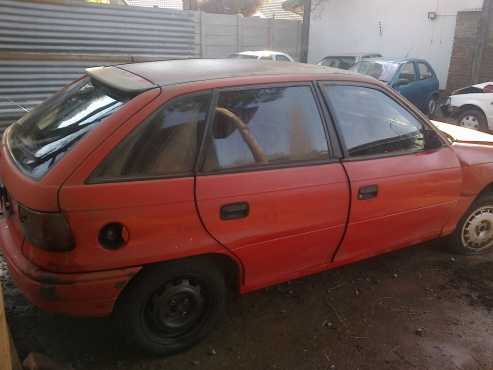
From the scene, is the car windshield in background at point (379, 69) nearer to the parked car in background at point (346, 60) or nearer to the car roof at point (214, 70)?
the parked car in background at point (346, 60)

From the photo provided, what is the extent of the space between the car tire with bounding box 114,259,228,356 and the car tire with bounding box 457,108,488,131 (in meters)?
8.25

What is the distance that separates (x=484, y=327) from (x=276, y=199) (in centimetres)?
179

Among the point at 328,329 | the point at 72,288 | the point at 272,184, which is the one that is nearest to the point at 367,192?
the point at 272,184

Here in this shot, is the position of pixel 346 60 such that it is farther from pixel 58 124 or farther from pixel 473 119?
pixel 58 124

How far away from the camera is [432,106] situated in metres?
12.0

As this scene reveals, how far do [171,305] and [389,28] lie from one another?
15085 millimetres

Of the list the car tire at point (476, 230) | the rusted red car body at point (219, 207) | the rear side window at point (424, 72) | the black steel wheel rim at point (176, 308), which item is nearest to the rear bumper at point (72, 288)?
the rusted red car body at point (219, 207)

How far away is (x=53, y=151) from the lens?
238cm

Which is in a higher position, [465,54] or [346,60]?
[465,54]

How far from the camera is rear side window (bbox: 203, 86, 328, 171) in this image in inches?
101

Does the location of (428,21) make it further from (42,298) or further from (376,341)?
(42,298)

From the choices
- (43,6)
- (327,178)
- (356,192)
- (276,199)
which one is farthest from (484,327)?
(43,6)

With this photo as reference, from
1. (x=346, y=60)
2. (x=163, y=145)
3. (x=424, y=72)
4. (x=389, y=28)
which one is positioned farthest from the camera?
(x=389, y=28)

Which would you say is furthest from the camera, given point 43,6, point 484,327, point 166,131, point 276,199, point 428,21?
point 428,21
